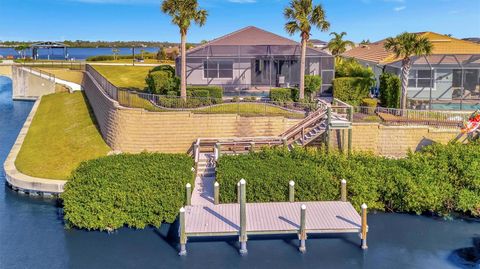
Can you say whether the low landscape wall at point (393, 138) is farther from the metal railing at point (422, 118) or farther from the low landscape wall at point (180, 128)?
the low landscape wall at point (180, 128)

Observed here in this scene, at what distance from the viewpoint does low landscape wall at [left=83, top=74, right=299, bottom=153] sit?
84.4ft

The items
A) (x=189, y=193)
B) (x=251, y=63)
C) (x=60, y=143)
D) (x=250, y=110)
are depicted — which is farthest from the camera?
(x=251, y=63)

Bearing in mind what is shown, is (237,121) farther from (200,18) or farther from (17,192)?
(17,192)

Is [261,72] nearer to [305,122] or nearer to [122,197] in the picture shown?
[305,122]

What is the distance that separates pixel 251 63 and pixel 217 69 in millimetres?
2737

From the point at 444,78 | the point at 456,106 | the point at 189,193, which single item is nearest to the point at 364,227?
the point at 189,193

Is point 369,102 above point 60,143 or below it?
above

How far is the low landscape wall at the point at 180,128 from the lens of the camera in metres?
25.7

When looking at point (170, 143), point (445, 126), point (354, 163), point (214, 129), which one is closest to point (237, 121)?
point (214, 129)

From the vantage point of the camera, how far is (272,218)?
1833 centimetres

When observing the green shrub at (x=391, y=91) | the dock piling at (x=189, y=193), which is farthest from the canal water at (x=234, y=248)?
the green shrub at (x=391, y=91)

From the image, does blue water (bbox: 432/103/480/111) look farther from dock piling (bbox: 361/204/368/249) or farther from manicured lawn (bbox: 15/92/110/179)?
manicured lawn (bbox: 15/92/110/179)

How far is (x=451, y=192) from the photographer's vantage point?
2056 cm

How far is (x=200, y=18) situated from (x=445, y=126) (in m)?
15.9
